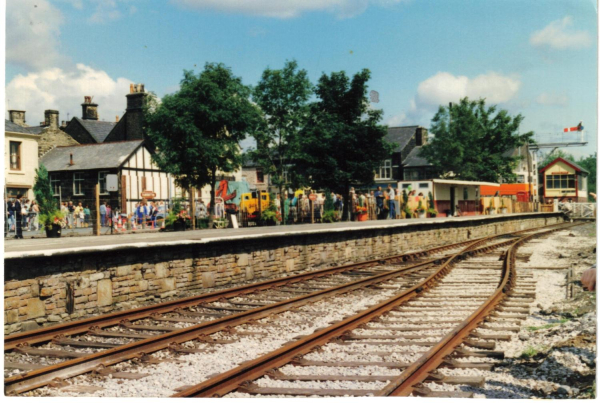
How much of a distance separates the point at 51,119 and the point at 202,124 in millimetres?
24054

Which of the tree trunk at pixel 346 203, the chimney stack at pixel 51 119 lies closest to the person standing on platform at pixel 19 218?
the tree trunk at pixel 346 203

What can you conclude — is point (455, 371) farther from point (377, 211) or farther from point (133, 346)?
point (377, 211)

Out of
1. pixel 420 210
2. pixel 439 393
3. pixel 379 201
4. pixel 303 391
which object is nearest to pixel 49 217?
pixel 303 391

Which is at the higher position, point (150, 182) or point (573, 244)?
point (150, 182)

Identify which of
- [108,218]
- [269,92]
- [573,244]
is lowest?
[573,244]

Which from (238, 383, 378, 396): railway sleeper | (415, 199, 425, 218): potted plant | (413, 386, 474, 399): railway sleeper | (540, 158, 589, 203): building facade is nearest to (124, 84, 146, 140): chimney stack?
(415, 199, 425, 218): potted plant

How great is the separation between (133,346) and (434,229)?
66.0 ft

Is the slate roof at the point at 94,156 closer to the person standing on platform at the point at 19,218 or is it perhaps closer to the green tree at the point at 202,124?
the green tree at the point at 202,124

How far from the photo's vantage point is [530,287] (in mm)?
11805

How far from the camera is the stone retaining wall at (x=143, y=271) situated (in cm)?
830

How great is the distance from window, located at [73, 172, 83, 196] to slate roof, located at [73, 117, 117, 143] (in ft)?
55.3

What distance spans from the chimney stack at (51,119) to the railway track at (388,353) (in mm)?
39669

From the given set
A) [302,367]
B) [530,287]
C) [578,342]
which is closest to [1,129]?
[302,367]

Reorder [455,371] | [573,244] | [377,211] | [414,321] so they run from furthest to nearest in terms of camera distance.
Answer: [377,211]
[573,244]
[414,321]
[455,371]
